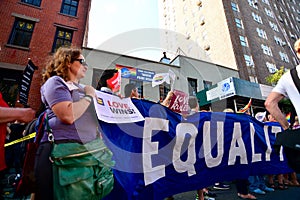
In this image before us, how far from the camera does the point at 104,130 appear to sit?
2188mm

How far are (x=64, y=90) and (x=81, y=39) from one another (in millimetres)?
11866

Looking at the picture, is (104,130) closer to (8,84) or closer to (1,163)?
(1,163)

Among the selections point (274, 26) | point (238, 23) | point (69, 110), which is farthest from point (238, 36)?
point (69, 110)

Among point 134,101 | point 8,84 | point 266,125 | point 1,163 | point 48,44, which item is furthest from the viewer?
point 48,44

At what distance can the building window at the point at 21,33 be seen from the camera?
9711 mm

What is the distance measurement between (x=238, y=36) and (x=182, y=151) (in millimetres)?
20786

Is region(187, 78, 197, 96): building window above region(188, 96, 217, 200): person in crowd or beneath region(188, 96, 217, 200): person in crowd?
above

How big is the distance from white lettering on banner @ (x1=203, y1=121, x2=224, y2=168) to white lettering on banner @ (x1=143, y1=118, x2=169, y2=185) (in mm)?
975

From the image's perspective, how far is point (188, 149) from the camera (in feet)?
9.64

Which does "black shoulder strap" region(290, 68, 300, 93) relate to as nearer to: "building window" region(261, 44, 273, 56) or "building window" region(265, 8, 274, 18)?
"building window" region(261, 44, 273, 56)

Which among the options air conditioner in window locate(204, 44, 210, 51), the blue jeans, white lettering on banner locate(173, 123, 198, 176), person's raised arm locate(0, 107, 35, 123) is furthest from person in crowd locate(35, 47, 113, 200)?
air conditioner in window locate(204, 44, 210, 51)

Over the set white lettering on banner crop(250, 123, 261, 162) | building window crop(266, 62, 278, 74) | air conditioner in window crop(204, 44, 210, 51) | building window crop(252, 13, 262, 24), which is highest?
building window crop(252, 13, 262, 24)

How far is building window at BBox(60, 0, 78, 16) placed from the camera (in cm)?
1170

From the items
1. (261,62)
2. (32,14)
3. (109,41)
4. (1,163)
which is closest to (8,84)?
(32,14)
